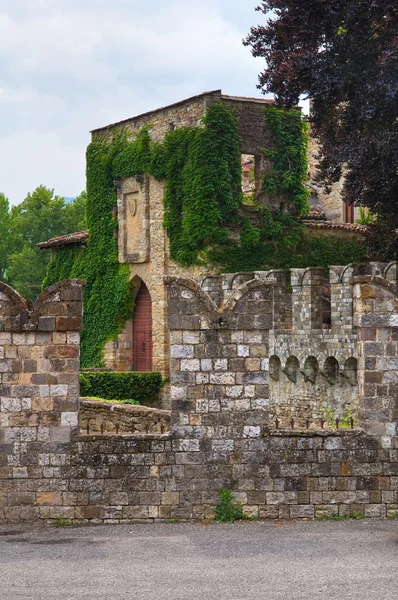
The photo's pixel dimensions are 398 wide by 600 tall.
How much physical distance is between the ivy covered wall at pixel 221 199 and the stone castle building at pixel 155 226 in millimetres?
235

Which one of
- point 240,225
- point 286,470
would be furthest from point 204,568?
point 240,225

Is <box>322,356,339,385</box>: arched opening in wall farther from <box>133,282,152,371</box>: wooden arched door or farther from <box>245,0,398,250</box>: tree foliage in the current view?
<box>133,282,152,371</box>: wooden arched door

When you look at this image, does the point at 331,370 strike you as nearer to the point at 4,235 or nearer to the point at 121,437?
the point at 121,437

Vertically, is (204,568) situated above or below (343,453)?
below

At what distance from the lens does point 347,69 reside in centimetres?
1869

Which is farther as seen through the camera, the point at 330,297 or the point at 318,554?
the point at 330,297

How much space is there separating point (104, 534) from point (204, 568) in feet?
5.58

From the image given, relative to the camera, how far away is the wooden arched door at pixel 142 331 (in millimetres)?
30250

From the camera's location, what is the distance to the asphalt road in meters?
8.08

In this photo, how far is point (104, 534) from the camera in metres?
10.2

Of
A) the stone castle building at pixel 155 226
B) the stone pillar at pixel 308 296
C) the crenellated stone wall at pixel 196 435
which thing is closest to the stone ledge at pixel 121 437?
the crenellated stone wall at pixel 196 435

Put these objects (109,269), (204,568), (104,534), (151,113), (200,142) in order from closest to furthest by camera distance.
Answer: (204,568)
(104,534)
(200,142)
(151,113)
(109,269)

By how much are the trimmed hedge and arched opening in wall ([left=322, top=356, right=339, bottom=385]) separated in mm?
8060

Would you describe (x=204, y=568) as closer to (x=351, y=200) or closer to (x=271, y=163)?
(x=351, y=200)
